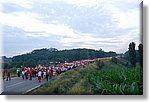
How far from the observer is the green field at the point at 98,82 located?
2936 mm

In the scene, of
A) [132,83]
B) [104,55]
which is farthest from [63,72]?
[132,83]

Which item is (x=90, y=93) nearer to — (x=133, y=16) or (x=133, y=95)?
(x=133, y=95)

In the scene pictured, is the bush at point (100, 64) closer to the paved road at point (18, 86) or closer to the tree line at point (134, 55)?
the tree line at point (134, 55)

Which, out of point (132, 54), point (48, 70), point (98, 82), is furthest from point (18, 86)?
point (132, 54)

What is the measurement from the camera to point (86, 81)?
9.78 feet

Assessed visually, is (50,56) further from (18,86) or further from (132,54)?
(132,54)

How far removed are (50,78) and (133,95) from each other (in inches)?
27.6

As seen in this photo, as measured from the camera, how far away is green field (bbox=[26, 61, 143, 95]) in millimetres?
2936

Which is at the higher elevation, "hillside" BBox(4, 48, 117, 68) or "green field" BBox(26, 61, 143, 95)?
"hillside" BBox(4, 48, 117, 68)

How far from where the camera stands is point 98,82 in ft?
9.73

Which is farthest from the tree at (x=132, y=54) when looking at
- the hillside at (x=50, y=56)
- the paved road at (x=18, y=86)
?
the paved road at (x=18, y=86)

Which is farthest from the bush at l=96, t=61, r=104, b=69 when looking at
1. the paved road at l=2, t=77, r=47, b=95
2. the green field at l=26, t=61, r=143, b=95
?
the paved road at l=2, t=77, r=47, b=95

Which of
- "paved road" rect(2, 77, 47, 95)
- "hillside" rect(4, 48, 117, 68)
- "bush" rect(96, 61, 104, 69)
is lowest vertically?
"paved road" rect(2, 77, 47, 95)

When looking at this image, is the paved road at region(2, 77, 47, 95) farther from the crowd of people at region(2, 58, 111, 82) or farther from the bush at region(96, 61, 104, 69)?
the bush at region(96, 61, 104, 69)
